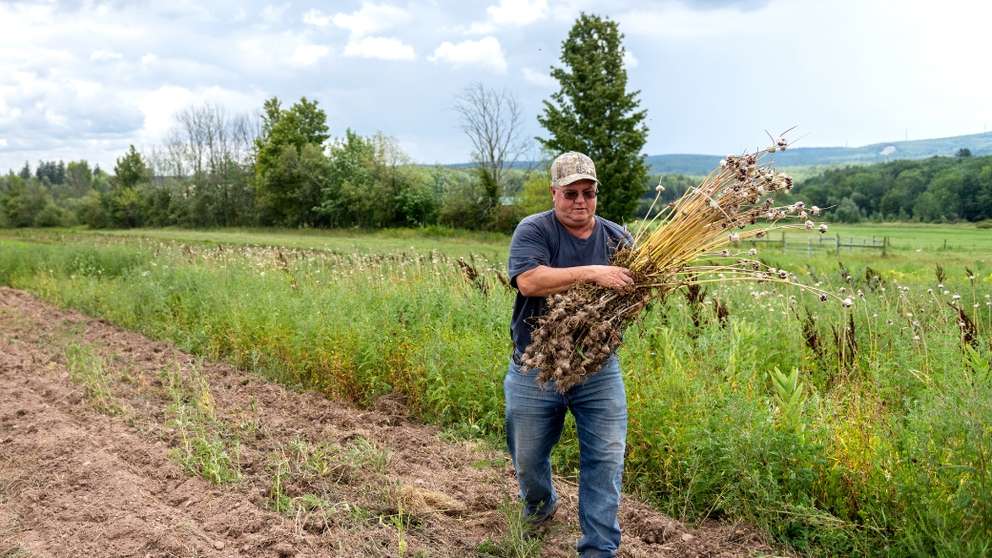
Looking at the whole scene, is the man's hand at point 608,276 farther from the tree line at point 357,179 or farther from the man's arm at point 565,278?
the tree line at point 357,179

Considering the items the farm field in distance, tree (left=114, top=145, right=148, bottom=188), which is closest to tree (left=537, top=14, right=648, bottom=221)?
the farm field in distance

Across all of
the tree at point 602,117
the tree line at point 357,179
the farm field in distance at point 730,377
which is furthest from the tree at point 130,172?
the farm field in distance at point 730,377

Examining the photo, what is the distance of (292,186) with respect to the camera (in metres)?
60.4

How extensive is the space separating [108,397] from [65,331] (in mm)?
4777

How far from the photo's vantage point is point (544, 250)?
4.13 metres

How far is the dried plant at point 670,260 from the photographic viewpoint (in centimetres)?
397

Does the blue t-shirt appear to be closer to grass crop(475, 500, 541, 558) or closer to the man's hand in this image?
the man's hand

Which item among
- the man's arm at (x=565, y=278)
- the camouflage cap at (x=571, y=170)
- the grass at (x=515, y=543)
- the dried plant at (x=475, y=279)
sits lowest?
the grass at (x=515, y=543)

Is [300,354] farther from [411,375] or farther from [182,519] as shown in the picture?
[182,519]

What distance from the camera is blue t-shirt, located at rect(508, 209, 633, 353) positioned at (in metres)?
4.11

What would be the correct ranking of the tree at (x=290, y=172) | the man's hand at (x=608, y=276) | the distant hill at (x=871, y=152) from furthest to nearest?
the distant hill at (x=871, y=152)
the tree at (x=290, y=172)
the man's hand at (x=608, y=276)

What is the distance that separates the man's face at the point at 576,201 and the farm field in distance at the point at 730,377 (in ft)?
4.14

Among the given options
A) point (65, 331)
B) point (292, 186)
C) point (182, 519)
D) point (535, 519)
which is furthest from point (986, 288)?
point (292, 186)

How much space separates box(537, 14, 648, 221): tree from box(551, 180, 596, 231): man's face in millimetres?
33786
